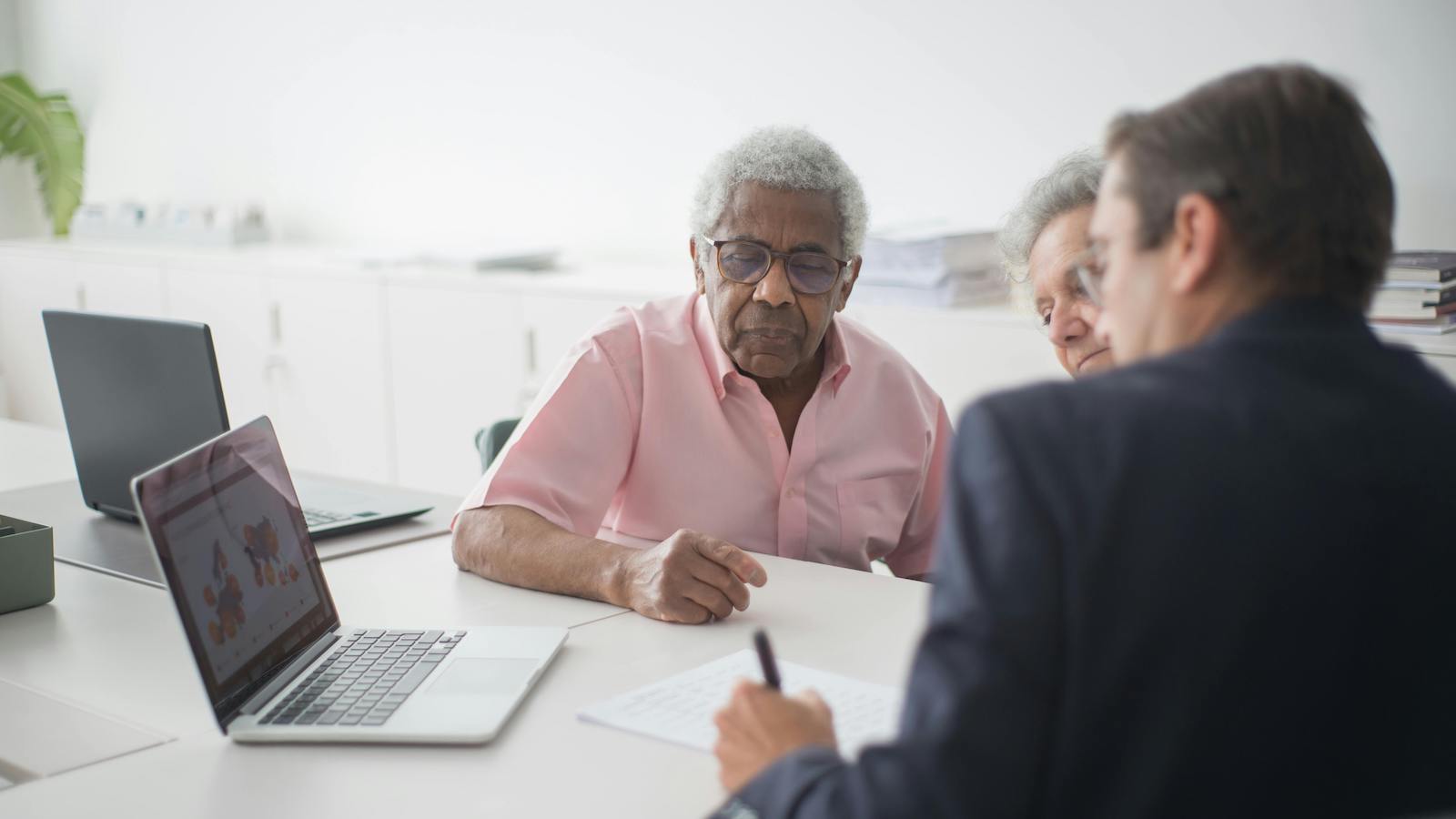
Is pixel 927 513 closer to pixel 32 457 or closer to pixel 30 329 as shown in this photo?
pixel 32 457

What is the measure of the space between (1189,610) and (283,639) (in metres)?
0.99

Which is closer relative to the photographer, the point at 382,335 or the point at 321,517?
the point at 321,517

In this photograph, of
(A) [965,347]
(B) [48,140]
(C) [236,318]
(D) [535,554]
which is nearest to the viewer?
(D) [535,554]

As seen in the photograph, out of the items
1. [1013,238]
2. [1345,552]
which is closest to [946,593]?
[1345,552]

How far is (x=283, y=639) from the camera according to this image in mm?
1386

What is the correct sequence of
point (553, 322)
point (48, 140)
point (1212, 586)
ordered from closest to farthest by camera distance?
1. point (1212, 586)
2. point (553, 322)
3. point (48, 140)

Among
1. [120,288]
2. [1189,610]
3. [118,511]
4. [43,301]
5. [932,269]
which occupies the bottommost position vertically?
[43,301]

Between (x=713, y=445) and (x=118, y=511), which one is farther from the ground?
(x=713, y=445)

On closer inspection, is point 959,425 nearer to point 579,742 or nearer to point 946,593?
point 946,593

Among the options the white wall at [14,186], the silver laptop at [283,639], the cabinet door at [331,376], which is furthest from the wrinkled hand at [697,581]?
the white wall at [14,186]

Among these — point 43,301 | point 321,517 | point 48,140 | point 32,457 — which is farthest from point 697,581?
point 48,140

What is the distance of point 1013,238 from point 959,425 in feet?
4.09

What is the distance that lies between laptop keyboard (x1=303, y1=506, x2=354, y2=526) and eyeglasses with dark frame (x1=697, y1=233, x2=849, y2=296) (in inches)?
27.7

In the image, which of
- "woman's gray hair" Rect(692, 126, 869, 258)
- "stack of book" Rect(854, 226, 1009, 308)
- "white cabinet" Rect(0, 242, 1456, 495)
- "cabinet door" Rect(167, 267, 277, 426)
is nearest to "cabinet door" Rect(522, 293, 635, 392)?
"white cabinet" Rect(0, 242, 1456, 495)
